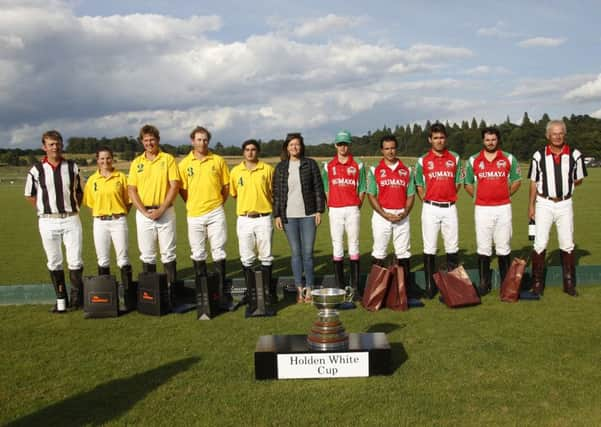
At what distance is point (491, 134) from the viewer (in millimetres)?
6535

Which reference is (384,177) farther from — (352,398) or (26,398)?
(26,398)

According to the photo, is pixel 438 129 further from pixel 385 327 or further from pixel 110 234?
pixel 110 234

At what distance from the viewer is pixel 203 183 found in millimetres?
6375

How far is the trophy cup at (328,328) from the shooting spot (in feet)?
13.8

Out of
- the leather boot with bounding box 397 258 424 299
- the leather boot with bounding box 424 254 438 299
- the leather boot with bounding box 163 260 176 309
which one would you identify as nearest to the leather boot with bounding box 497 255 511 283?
the leather boot with bounding box 424 254 438 299

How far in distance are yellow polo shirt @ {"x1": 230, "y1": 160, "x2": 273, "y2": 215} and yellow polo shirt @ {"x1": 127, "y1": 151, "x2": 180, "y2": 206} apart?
77cm

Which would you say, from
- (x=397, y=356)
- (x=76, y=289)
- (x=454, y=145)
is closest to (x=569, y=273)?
(x=397, y=356)

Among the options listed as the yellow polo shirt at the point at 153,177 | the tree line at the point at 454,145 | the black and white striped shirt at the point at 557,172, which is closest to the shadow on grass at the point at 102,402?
the yellow polo shirt at the point at 153,177

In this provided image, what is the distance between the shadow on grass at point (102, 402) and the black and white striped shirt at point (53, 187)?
9.49ft

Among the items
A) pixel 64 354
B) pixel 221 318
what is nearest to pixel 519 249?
pixel 221 318

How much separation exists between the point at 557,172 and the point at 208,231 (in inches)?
173

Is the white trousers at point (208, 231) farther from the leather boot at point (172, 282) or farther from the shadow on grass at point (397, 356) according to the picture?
the shadow on grass at point (397, 356)

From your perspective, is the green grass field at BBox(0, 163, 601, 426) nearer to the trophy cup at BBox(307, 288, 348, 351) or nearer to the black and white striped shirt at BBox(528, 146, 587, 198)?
the trophy cup at BBox(307, 288, 348, 351)

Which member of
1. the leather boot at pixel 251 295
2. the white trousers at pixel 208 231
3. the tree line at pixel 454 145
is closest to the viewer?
the leather boot at pixel 251 295
